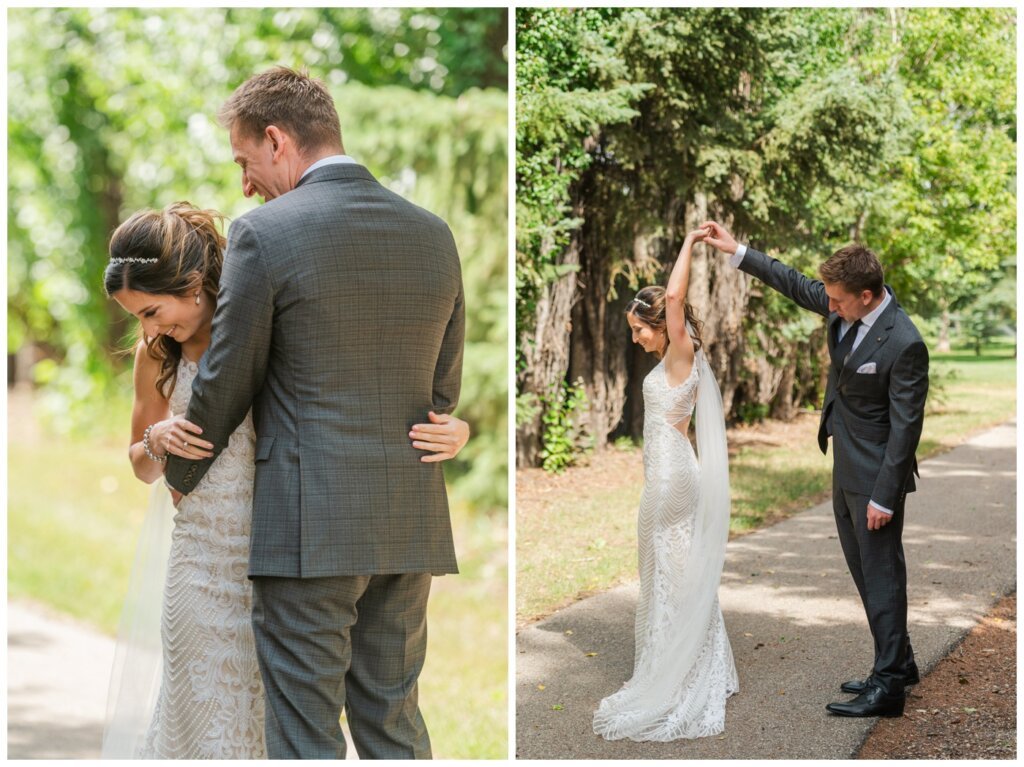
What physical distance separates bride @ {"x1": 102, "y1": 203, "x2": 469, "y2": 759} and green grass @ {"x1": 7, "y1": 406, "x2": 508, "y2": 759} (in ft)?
6.57

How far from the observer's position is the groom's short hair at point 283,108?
2.26m

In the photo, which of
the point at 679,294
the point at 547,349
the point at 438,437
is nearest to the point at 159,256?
the point at 438,437

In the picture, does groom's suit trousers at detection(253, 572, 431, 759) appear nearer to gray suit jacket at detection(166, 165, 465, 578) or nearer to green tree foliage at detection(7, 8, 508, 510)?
gray suit jacket at detection(166, 165, 465, 578)

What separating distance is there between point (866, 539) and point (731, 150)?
503 cm

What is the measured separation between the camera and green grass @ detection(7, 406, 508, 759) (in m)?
5.04

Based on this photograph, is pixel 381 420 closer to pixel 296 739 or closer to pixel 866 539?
pixel 296 739

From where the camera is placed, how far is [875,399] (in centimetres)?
344

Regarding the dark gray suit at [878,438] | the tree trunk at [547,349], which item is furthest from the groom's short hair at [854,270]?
the tree trunk at [547,349]

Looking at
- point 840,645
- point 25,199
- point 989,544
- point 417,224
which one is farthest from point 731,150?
point 25,199

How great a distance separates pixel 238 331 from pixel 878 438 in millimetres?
2205

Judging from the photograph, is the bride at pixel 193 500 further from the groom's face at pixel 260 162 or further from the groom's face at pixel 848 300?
the groom's face at pixel 848 300

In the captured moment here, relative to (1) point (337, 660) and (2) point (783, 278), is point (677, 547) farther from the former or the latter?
(1) point (337, 660)

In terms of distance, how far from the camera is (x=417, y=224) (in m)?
2.28

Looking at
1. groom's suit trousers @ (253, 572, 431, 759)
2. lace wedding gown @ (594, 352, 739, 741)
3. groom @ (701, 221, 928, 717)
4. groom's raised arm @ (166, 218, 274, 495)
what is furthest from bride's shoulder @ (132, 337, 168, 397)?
groom @ (701, 221, 928, 717)
